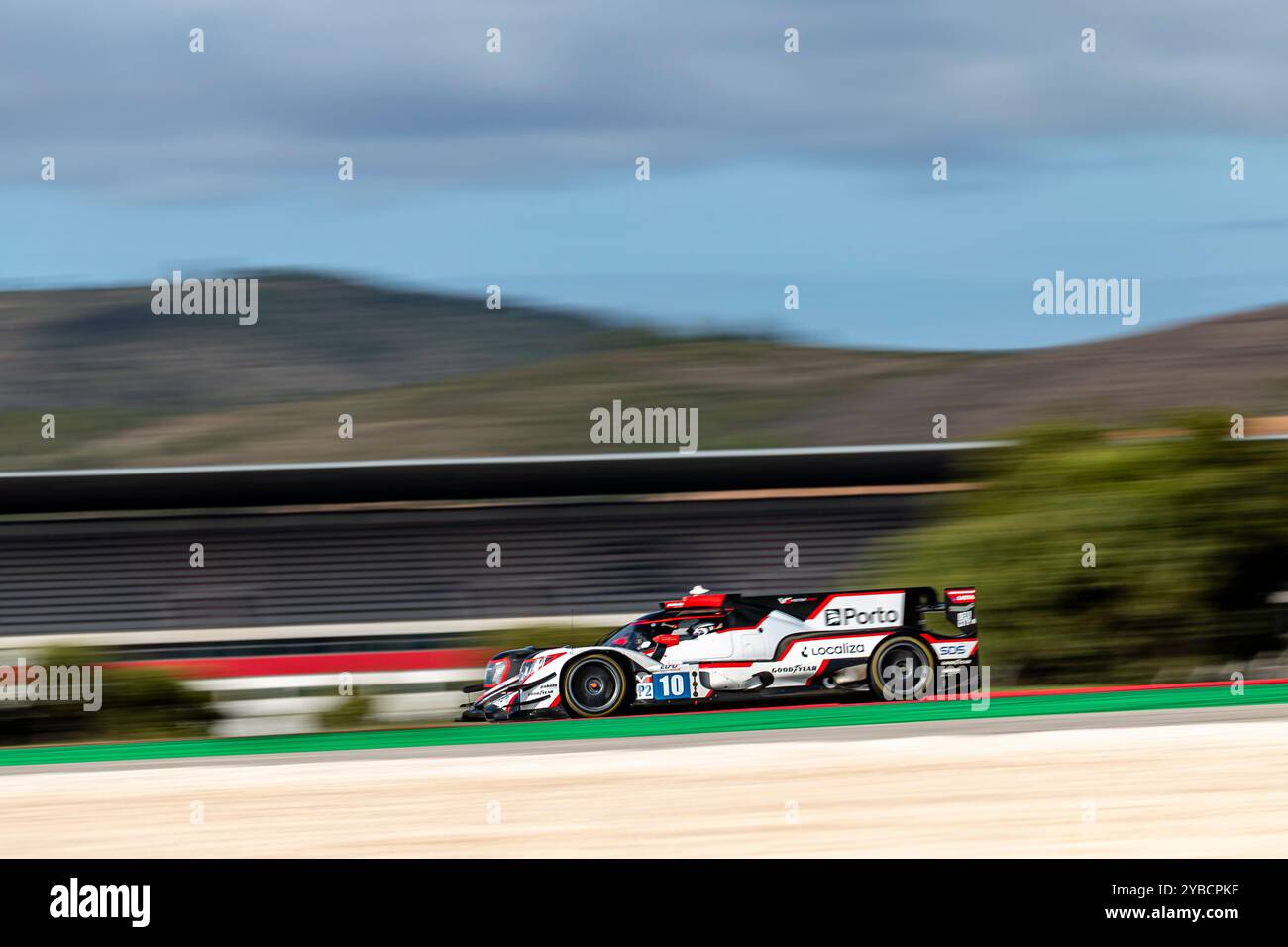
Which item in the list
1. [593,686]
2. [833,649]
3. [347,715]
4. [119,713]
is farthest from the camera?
[347,715]

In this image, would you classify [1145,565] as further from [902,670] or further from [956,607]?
[902,670]

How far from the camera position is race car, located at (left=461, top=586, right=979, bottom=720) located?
32.8 feet

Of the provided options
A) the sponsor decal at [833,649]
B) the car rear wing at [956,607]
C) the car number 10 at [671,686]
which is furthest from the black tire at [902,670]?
the car number 10 at [671,686]

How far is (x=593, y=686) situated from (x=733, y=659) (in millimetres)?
1038

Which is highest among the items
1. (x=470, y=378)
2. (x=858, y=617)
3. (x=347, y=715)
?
(x=470, y=378)

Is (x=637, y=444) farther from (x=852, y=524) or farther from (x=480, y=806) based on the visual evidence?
(x=480, y=806)

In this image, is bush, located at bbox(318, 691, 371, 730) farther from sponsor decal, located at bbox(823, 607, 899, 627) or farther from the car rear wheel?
sponsor decal, located at bbox(823, 607, 899, 627)

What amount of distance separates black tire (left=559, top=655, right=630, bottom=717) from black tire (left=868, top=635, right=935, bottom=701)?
74.1 inches

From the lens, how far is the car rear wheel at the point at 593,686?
9969mm

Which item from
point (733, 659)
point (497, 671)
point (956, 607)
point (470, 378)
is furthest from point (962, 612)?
point (470, 378)

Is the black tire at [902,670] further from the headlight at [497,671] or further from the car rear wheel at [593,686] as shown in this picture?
the headlight at [497,671]

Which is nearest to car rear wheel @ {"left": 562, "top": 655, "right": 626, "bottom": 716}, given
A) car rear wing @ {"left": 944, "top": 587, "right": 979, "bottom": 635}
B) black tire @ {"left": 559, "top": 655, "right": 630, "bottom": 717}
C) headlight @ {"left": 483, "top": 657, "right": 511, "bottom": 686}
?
black tire @ {"left": 559, "top": 655, "right": 630, "bottom": 717}

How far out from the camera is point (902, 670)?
Answer: 33.9 feet

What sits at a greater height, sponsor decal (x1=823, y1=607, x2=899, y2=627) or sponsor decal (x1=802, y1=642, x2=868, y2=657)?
sponsor decal (x1=823, y1=607, x2=899, y2=627)
